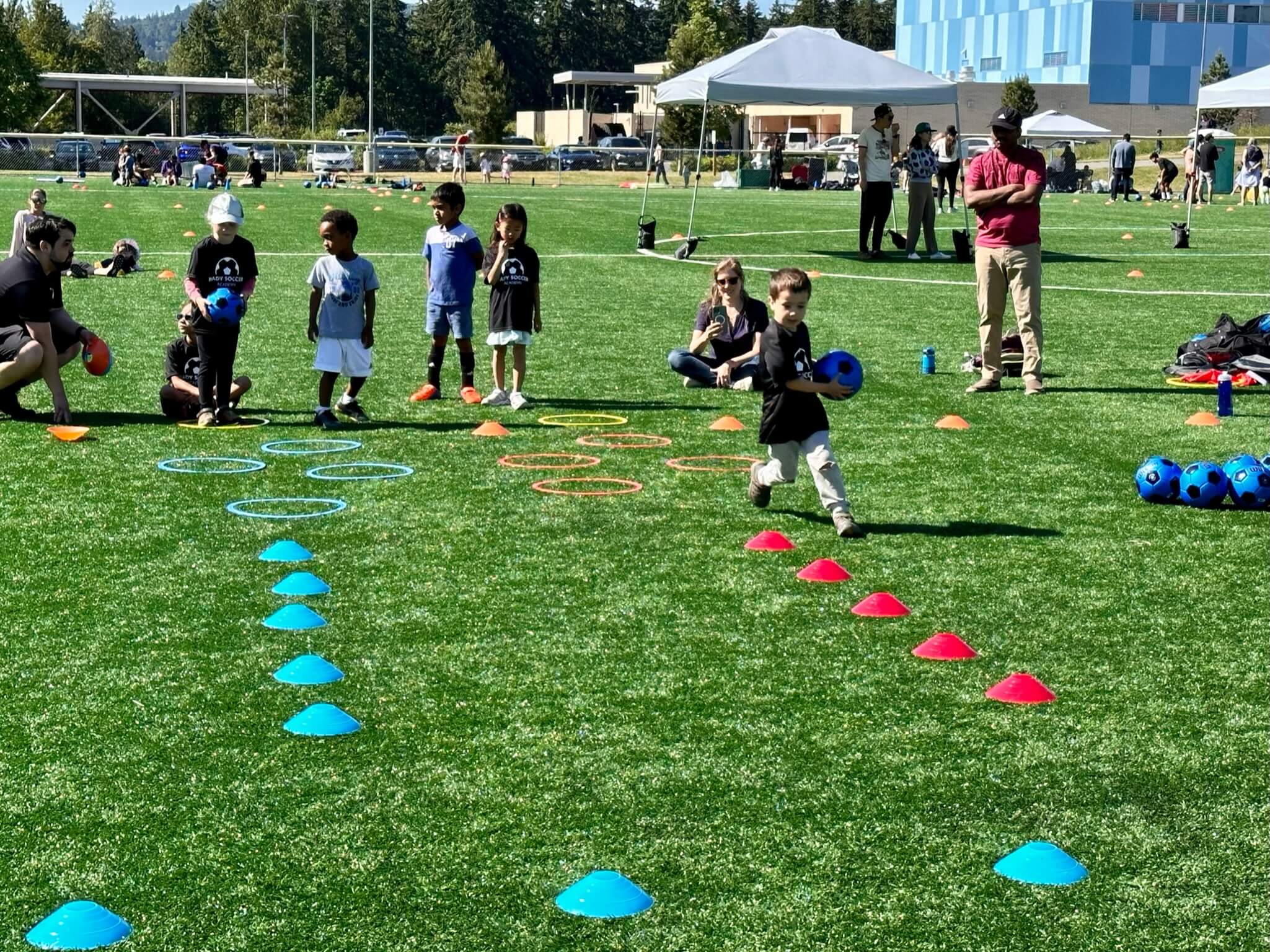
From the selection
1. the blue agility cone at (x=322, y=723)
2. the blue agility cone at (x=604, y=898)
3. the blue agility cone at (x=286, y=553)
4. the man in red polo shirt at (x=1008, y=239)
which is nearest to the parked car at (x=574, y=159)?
the man in red polo shirt at (x=1008, y=239)

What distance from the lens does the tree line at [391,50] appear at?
3752 inches

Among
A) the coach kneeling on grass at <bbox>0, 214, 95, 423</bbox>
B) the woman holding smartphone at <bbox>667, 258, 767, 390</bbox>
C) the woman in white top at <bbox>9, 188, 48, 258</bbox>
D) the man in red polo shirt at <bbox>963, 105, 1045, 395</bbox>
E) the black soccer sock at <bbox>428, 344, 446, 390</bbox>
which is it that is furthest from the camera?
the woman in white top at <bbox>9, 188, 48, 258</bbox>

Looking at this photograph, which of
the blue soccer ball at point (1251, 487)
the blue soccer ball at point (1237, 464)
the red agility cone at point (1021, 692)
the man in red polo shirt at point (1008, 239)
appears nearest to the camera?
the red agility cone at point (1021, 692)

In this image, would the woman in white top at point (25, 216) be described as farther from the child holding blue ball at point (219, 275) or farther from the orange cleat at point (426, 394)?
the orange cleat at point (426, 394)

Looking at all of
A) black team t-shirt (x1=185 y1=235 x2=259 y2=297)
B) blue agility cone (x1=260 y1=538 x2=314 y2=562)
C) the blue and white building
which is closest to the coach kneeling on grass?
black team t-shirt (x1=185 y1=235 x2=259 y2=297)

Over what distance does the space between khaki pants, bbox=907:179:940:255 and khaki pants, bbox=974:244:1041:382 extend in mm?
12933

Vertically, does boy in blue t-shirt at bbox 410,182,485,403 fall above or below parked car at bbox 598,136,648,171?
below

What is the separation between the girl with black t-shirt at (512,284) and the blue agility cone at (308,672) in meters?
6.21

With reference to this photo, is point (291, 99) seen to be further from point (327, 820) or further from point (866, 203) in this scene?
point (327, 820)

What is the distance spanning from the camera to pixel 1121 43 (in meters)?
115

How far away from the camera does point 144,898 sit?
173 inches

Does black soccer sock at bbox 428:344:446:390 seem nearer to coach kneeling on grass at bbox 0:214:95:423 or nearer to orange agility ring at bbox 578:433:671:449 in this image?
orange agility ring at bbox 578:433:671:449

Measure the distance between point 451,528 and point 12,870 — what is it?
4329mm

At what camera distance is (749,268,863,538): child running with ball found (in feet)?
28.0
